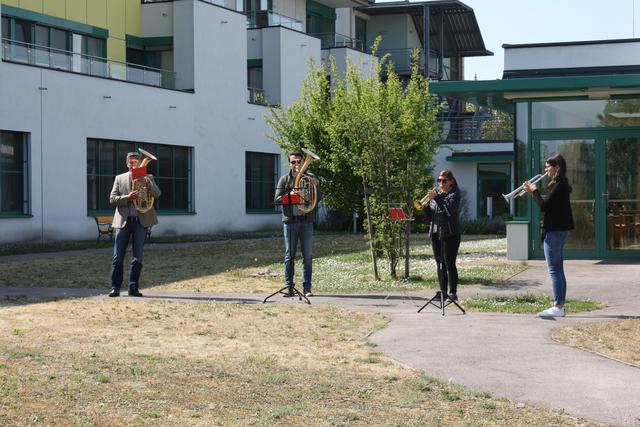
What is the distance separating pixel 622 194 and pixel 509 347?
1142 centimetres

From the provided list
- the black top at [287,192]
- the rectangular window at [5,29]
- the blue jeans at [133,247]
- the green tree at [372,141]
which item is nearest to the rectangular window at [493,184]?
the green tree at [372,141]

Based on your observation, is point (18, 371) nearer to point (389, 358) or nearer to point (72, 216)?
point (389, 358)

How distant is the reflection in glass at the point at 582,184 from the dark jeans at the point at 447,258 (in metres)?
6.85

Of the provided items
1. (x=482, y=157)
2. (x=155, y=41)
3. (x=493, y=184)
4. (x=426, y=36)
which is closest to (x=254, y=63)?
(x=155, y=41)

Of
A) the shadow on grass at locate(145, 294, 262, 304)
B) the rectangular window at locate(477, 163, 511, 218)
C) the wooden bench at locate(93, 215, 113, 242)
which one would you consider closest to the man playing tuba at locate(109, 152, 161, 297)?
the shadow on grass at locate(145, 294, 262, 304)

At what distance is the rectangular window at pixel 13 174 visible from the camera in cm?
2795

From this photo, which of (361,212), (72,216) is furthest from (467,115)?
(361,212)

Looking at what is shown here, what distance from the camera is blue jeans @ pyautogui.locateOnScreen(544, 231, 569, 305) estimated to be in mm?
11797

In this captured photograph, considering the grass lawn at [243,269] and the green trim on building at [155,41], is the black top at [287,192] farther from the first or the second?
the green trim on building at [155,41]

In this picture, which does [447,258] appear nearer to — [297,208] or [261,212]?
[297,208]

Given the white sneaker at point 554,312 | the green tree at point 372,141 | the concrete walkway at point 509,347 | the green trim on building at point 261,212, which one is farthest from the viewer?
the green trim on building at point 261,212

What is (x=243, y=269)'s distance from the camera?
768 inches

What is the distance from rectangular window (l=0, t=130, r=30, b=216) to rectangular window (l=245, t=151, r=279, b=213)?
1224 centimetres

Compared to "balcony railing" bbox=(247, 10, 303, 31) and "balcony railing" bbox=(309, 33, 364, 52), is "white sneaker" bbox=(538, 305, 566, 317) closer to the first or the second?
"balcony railing" bbox=(247, 10, 303, 31)
